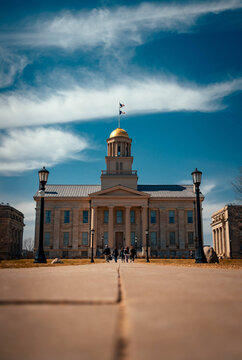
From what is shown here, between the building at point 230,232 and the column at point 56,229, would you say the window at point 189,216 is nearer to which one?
the building at point 230,232

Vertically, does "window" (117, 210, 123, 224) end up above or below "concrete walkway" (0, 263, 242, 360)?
above

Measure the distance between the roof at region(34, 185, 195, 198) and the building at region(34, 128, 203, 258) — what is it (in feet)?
0.74

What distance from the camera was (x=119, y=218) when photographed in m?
67.4

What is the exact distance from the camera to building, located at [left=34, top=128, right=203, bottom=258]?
64688mm

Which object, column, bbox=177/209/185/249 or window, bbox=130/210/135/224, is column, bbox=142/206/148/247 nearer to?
window, bbox=130/210/135/224

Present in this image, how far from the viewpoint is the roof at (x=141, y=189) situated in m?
69.3

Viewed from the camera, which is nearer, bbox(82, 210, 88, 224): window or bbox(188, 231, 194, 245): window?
bbox(188, 231, 194, 245): window

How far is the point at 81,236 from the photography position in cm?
6712

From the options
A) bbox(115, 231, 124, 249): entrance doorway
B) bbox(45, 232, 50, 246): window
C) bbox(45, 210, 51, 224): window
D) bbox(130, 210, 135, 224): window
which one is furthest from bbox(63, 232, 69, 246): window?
bbox(130, 210, 135, 224): window

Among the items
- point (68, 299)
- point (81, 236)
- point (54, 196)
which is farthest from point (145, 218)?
point (68, 299)

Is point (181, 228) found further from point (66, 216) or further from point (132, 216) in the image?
point (66, 216)

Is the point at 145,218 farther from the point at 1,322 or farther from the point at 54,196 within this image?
the point at 1,322

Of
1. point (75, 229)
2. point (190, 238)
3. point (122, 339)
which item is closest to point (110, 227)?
point (75, 229)

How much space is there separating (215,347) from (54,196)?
68722mm
